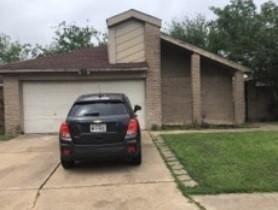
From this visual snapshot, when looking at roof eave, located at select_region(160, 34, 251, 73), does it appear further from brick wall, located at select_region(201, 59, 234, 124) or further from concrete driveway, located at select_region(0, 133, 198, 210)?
concrete driveway, located at select_region(0, 133, 198, 210)

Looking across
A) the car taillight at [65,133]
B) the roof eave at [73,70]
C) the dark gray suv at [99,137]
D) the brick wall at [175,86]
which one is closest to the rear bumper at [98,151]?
the dark gray suv at [99,137]

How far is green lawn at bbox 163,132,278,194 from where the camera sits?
28.5 ft

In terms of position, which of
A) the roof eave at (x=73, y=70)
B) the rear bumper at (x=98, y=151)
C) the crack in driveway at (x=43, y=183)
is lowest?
the crack in driveway at (x=43, y=183)

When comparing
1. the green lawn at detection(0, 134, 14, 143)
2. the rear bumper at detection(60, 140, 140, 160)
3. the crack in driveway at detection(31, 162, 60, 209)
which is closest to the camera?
the crack in driveway at detection(31, 162, 60, 209)

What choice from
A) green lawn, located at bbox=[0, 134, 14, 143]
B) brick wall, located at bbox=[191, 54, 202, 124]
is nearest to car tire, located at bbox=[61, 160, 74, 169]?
A: green lawn, located at bbox=[0, 134, 14, 143]

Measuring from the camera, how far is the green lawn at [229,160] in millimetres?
8695

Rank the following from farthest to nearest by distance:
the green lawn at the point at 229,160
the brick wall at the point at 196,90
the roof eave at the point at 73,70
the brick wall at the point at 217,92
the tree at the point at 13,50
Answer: the tree at the point at 13,50, the brick wall at the point at 217,92, the brick wall at the point at 196,90, the roof eave at the point at 73,70, the green lawn at the point at 229,160

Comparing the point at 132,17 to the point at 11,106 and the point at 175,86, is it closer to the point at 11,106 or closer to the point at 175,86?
the point at 175,86

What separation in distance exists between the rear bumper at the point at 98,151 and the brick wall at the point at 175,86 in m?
10.3

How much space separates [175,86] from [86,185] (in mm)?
12447

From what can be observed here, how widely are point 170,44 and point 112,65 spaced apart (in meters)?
2.81

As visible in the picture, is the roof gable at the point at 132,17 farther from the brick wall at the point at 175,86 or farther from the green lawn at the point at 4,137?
the green lawn at the point at 4,137

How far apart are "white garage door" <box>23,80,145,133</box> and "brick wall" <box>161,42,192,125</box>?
1.71 metres

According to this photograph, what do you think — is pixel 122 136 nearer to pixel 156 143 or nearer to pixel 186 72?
pixel 156 143
